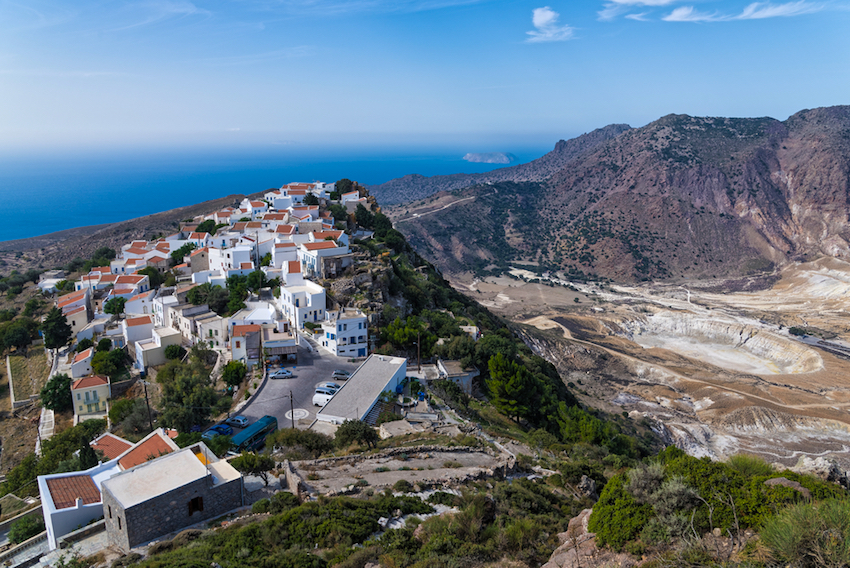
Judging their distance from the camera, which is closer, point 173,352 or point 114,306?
point 173,352

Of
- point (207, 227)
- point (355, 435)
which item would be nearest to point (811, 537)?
point (355, 435)

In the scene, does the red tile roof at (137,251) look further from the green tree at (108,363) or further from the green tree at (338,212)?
the green tree at (108,363)

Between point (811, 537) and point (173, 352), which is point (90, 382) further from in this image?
point (811, 537)

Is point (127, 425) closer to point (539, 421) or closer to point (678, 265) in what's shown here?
point (539, 421)

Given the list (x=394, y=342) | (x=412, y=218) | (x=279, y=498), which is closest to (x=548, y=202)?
(x=412, y=218)

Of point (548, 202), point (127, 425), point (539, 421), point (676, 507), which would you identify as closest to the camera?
point (676, 507)

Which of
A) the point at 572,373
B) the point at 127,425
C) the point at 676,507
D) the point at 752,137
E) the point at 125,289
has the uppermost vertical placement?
the point at 752,137

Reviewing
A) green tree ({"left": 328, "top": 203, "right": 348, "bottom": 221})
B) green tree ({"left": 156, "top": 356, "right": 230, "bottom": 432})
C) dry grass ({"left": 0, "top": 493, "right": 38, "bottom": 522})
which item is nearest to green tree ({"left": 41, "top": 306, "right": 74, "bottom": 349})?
green tree ({"left": 156, "top": 356, "right": 230, "bottom": 432})

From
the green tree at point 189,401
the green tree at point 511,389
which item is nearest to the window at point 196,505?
the green tree at point 189,401
